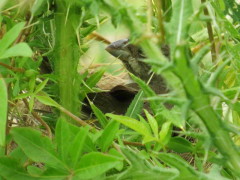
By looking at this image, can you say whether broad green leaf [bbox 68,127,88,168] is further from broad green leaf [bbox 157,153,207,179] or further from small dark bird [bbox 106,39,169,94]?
small dark bird [bbox 106,39,169,94]

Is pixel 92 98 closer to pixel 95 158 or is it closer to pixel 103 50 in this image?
pixel 103 50

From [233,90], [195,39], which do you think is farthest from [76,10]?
[195,39]

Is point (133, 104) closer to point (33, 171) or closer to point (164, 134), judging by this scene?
point (164, 134)

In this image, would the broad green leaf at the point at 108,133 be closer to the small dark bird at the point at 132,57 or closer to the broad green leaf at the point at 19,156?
the broad green leaf at the point at 19,156

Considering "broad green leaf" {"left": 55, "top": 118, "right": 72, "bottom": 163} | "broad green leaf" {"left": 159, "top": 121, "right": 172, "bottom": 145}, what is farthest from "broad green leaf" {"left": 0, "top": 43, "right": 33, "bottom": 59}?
"broad green leaf" {"left": 159, "top": 121, "right": 172, "bottom": 145}

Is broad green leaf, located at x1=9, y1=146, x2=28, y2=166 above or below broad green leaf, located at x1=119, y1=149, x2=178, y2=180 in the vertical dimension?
below

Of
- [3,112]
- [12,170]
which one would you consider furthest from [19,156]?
[3,112]

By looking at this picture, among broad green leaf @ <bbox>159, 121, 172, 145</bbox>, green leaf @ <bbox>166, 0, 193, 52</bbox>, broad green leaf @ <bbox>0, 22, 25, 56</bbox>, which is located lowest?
broad green leaf @ <bbox>159, 121, 172, 145</bbox>

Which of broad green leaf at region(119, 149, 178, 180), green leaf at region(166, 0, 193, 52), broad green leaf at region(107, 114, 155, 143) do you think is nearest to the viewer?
green leaf at region(166, 0, 193, 52)
